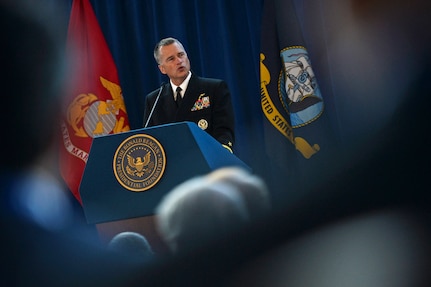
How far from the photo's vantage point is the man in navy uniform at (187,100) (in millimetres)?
2889

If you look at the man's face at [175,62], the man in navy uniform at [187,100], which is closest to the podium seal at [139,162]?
the man in navy uniform at [187,100]

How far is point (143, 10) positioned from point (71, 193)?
4.83 ft

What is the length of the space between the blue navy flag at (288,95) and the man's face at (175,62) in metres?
1.02

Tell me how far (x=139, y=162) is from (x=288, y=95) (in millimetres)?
2286

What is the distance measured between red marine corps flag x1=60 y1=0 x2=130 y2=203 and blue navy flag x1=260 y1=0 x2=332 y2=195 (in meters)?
1.06

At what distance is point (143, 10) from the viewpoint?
437 cm

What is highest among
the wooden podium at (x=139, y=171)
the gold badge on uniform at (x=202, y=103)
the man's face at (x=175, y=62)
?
the man's face at (x=175, y=62)

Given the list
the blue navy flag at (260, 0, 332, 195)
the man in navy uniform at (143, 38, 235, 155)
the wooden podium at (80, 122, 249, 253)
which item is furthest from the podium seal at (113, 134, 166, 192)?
the blue navy flag at (260, 0, 332, 195)

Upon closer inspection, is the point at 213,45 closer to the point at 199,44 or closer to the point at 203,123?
the point at 199,44

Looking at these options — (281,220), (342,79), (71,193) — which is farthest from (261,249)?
(71,193)

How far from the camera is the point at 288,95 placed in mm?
3906

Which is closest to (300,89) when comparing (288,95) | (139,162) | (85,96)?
(288,95)

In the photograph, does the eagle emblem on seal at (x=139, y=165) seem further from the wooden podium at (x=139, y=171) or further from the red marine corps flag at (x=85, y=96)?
the red marine corps flag at (x=85, y=96)

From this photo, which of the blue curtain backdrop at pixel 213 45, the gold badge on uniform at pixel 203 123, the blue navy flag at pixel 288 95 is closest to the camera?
the gold badge on uniform at pixel 203 123
